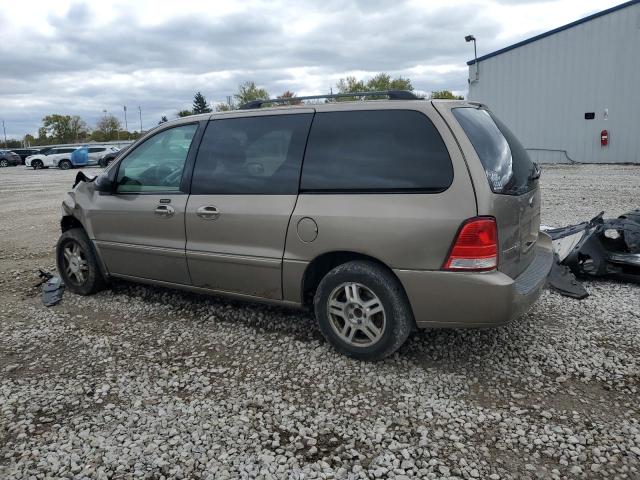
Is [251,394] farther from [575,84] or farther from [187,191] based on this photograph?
[575,84]

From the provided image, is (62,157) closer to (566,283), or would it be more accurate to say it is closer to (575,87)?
(575,87)

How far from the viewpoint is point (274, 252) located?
3770 millimetres

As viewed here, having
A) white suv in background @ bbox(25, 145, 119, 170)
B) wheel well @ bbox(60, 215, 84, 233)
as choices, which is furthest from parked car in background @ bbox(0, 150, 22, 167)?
wheel well @ bbox(60, 215, 84, 233)

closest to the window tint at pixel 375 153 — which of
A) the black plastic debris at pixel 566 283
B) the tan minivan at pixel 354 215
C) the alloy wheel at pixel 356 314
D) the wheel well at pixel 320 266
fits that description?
the tan minivan at pixel 354 215

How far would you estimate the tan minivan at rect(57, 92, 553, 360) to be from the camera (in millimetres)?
3178

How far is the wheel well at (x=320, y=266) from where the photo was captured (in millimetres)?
3550

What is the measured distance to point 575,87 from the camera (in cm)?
1997

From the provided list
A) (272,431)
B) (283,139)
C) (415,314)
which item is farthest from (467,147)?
(272,431)

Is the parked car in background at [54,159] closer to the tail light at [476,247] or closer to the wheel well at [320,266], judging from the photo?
the wheel well at [320,266]

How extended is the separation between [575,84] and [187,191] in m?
19.8

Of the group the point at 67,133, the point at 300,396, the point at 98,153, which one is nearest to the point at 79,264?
the point at 300,396

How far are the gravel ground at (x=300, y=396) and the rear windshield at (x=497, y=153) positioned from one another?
3.91 ft

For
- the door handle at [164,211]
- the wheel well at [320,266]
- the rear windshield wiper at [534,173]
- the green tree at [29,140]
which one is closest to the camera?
the wheel well at [320,266]

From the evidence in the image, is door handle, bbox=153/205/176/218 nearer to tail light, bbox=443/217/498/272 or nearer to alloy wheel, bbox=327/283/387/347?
alloy wheel, bbox=327/283/387/347
